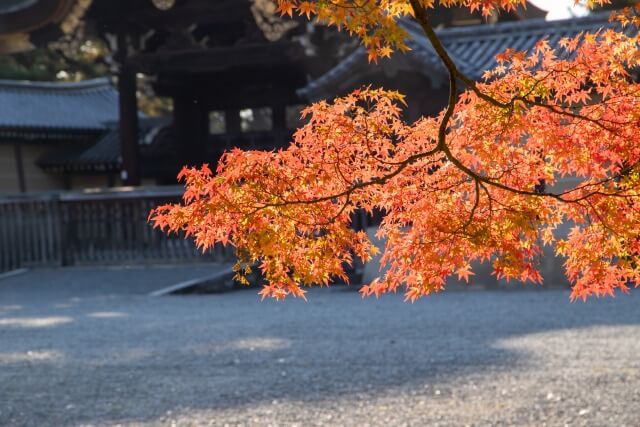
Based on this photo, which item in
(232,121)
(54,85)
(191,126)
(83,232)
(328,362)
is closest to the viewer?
(328,362)

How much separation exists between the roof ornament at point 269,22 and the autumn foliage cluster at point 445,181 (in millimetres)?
11279

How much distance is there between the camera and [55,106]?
22672 mm

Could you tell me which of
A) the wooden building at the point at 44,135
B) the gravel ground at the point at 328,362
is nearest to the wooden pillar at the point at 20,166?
the wooden building at the point at 44,135

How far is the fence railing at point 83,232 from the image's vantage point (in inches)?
587

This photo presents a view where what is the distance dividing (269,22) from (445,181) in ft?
37.8

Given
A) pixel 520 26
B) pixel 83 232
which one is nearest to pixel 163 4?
pixel 83 232

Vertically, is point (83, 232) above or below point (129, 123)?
below

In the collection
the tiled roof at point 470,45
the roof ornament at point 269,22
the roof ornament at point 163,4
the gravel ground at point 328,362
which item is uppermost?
the roof ornament at point 163,4

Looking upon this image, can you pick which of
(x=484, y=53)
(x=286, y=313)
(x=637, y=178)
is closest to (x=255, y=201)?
(x=637, y=178)

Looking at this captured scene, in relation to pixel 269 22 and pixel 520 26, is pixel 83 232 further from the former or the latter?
pixel 520 26

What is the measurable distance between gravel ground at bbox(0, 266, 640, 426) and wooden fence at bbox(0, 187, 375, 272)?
12.2 ft

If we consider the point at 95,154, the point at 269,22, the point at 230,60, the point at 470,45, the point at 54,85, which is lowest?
the point at 95,154

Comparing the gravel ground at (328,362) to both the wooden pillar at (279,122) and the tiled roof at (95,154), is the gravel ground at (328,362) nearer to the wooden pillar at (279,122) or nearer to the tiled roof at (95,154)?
the wooden pillar at (279,122)

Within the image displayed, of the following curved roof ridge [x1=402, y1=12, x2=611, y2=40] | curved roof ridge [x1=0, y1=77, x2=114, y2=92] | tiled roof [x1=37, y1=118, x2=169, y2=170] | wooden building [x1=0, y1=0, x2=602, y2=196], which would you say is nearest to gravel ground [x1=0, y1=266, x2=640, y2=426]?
wooden building [x1=0, y1=0, x2=602, y2=196]
